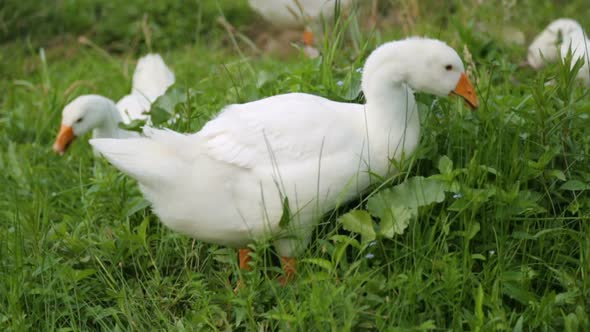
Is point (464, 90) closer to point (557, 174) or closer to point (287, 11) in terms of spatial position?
point (557, 174)

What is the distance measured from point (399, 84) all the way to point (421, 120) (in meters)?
0.31

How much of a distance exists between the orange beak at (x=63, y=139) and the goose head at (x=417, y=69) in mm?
2030

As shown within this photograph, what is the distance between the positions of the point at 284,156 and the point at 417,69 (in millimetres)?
563

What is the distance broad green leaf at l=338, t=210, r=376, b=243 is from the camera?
9.13ft

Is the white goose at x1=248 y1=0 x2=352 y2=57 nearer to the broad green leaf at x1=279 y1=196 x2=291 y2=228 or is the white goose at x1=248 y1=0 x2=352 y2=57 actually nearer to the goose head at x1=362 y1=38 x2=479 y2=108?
the goose head at x1=362 y1=38 x2=479 y2=108

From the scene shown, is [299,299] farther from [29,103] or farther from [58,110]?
[29,103]

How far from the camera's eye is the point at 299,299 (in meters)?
2.66

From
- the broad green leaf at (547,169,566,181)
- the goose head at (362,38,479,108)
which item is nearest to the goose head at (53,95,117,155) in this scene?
the goose head at (362,38,479,108)

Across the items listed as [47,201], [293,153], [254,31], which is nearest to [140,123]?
[47,201]

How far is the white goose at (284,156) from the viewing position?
2.76m

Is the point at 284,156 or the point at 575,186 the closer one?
the point at 284,156

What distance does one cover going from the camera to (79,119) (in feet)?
14.4

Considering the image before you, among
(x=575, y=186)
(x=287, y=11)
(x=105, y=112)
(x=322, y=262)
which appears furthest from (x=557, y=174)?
(x=287, y=11)

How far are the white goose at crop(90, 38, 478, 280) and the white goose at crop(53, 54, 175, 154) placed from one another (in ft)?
4.27
